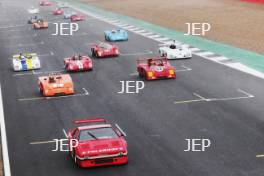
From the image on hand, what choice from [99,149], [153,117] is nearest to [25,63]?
[153,117]

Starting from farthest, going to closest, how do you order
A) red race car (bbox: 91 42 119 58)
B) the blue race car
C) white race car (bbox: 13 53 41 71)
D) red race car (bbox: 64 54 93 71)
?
the blue race car, red race car (bbox: 91 42 119 58), white race car (bbox: 13 53 41 71), red race car (bbox: 64 54 93 71)

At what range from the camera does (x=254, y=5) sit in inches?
3019

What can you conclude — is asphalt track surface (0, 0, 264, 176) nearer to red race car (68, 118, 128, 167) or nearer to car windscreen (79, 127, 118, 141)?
red race car (68, 118, 128, 167)

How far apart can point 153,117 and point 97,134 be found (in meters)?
6.62

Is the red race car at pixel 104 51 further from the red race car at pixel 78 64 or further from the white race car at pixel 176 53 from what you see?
the red race car at pixel 78 64

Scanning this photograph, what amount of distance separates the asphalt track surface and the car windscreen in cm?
102

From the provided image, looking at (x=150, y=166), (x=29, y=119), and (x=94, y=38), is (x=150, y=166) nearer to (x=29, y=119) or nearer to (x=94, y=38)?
(x=29, y=119)

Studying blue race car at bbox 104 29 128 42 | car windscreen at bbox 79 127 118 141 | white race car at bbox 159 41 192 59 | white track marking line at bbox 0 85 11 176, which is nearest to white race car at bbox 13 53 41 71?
white race car at bbox 159 41 192 59

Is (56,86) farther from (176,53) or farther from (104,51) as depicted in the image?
(104,51)

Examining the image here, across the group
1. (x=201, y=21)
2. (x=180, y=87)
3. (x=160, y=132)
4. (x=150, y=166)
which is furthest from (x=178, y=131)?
(x=201, y=21)

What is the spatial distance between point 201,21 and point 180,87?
3440 centimetres

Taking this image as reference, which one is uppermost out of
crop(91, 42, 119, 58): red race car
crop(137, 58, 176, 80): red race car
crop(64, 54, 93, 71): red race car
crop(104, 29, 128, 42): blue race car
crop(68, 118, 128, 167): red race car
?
crop(68, 118, 128, 167): red race car

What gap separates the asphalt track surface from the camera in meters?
21.2

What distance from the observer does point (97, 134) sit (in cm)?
2158
